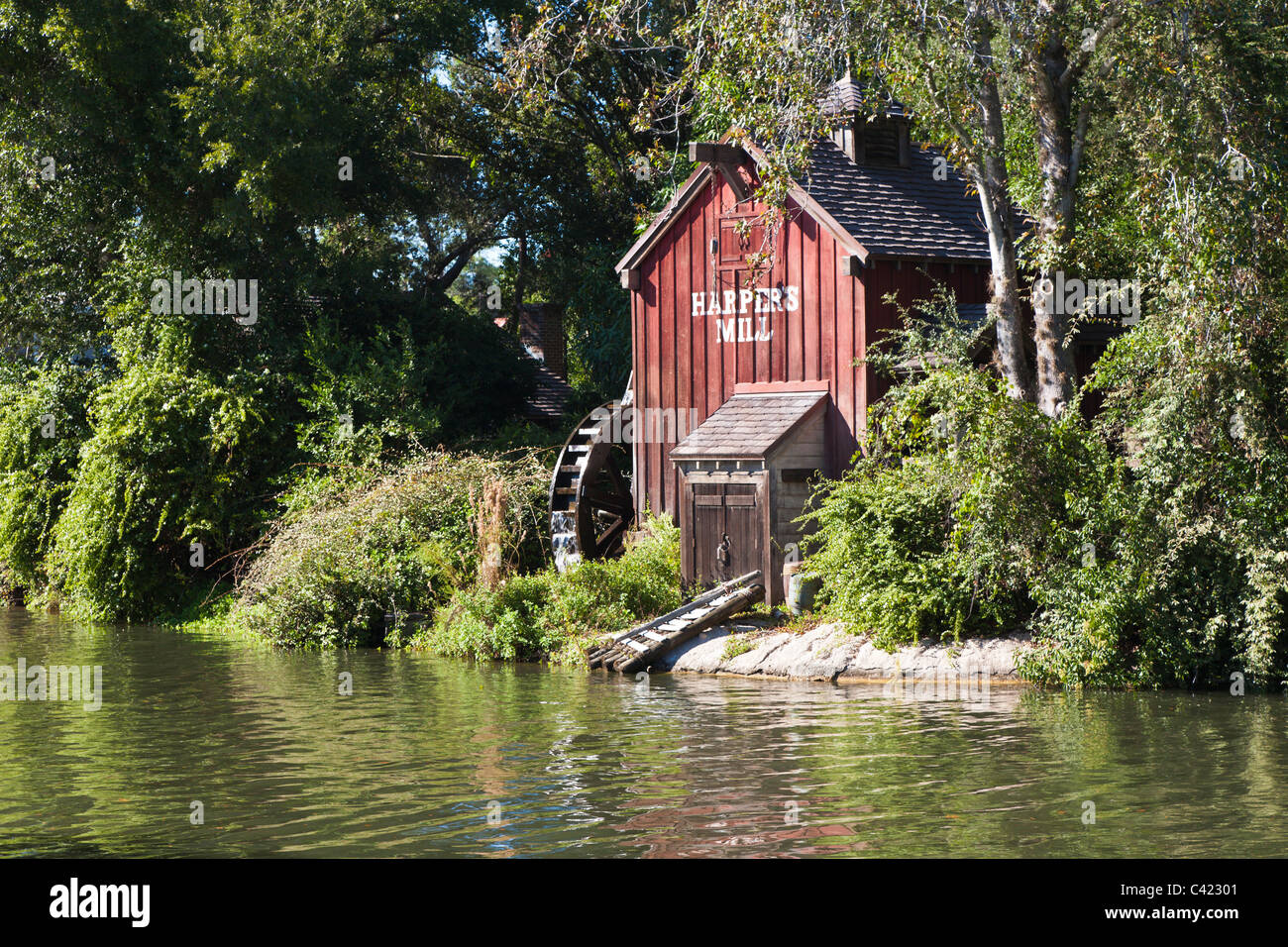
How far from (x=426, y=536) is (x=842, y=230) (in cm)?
836

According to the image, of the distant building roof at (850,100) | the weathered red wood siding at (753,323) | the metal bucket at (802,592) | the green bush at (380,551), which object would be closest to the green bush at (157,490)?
the green bush at (380,551)

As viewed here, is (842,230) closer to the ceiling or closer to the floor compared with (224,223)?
closer to the floor

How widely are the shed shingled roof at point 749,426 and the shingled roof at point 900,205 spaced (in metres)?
2.53

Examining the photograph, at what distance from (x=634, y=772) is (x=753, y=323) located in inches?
477

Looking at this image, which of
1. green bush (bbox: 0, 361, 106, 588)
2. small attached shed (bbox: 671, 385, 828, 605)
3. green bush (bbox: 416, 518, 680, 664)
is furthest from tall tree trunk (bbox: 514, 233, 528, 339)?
small attached shed (bbox: 671, 385, 828, 605)

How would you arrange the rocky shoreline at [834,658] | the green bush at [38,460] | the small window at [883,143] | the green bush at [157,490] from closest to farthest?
the rocky shoreline at [834,658], the small window at [883,143], the green bush at [157,490], the green bush at [38,460]

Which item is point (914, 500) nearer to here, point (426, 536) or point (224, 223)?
point (426, 536)

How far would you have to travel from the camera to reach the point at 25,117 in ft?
92.9

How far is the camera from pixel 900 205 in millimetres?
22938

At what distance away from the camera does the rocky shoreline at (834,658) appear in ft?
56.5

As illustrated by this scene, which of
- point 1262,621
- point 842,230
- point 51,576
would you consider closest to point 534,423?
point 51,576

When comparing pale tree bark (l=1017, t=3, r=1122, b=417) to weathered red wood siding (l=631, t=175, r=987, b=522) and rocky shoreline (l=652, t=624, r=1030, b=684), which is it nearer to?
weathered red wood siding (l=631, t=175, r=987, b=522)

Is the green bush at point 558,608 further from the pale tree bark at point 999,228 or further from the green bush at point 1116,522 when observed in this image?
the pale tree bark at point 999,228

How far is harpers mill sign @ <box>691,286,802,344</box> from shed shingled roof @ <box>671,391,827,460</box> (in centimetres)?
105
